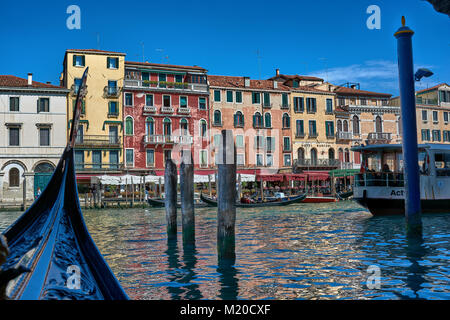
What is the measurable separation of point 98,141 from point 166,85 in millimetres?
6328

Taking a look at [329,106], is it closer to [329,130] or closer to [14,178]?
[329,130]

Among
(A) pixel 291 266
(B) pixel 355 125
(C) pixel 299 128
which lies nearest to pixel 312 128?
(C) pixel 299 128

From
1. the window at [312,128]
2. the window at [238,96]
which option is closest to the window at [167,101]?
the window at [238,96]

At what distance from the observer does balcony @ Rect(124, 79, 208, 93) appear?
3109 cm

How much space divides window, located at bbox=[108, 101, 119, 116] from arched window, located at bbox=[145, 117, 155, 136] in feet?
7.10

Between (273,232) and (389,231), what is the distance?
8.89 feet

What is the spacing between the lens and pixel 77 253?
151 inches

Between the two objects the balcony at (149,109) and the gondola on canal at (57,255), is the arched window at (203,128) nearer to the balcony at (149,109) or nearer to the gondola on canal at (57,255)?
the balcony at (149,109)

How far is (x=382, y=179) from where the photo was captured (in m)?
15.0

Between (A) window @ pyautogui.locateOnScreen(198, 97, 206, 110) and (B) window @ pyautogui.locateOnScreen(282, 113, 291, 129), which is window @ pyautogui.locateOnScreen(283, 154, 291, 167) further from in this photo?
(A) window @ pyautogui.locateOnScreen(198, 97, 206, 110)
